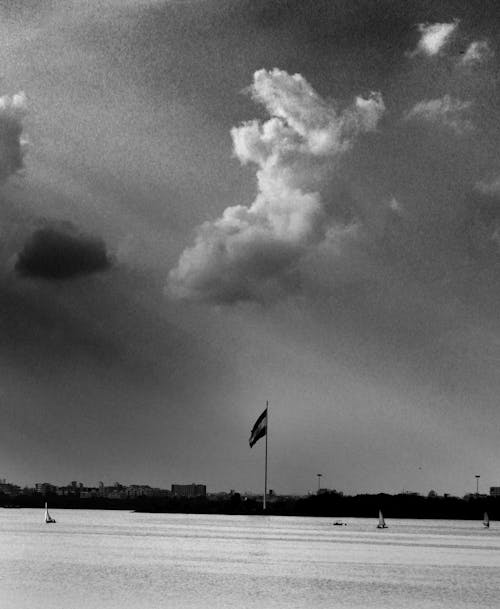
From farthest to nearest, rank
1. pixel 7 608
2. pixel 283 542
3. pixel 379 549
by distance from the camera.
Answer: pixel 283 542 < pixel 379 549 < pixel 7 608

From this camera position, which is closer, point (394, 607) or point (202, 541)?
point (394, 607)

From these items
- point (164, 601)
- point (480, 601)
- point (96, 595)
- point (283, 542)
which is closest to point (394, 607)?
point (480, 601)

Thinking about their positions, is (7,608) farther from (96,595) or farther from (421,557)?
(421,557)

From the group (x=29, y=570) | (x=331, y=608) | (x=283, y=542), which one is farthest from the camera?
(x=283, y=542)

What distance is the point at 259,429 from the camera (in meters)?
178

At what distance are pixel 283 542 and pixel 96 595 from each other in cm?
5894

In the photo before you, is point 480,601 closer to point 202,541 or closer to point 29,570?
point 29,570

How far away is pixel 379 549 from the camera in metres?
99.9

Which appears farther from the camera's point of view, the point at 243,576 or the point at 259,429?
the point at 259,429

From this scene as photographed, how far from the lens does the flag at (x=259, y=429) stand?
6969 inches

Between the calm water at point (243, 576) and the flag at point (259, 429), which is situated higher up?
the flag at point (259, 429)

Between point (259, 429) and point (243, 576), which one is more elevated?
point (259, 429)

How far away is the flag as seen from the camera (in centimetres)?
17700

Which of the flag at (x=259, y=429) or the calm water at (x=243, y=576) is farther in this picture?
the flag at (x=259, y=429)
